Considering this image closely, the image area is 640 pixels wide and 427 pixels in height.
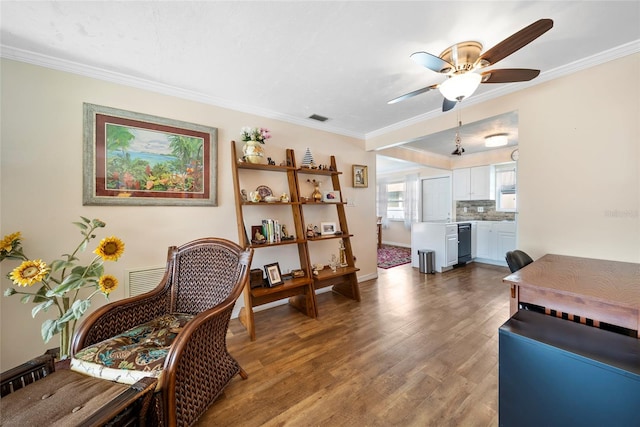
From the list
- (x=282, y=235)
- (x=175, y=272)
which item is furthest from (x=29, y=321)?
(x=282, y=235)

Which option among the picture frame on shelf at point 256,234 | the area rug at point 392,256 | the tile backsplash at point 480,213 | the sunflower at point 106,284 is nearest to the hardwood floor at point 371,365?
the picture frame on shelf at point 256,234

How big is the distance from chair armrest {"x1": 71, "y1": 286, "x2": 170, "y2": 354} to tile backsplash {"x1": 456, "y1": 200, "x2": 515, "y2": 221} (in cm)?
596

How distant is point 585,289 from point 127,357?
2434 mm

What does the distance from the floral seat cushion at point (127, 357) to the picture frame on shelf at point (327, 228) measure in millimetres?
2039

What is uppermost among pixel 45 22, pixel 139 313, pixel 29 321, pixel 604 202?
pixel 45 22

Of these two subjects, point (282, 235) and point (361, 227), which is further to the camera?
point (361, 227)

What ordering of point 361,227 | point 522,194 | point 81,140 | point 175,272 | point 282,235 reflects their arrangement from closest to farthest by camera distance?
1. point 175,272
2. point 81,140
3. point 522,194
4. point 282,235
5. point 361,227

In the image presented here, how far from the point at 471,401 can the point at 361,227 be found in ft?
8.23

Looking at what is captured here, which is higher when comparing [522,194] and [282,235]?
[522,194]

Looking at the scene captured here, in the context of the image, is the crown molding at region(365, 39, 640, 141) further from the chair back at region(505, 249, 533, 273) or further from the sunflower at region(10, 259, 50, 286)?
the sunflower at region(10, 259, 50, 286)

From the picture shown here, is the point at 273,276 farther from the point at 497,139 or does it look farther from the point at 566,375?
the point at 497,139

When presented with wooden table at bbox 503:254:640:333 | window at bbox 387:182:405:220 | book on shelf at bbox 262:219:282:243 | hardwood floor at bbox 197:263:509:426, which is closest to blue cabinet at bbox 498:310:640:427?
wooden table at bbox 503:254:640:333

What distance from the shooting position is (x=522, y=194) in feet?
7.39

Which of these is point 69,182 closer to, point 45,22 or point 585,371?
point 45,22
